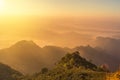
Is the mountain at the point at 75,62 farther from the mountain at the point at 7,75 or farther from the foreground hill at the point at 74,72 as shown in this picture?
the mountain at the point at 7,75

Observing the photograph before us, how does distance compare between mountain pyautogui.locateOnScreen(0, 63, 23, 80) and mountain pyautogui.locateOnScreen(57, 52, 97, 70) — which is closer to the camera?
mountain pyautogui.locateOnScreen(57, 52, 97, 70)

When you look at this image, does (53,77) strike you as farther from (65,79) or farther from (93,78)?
(93,78)

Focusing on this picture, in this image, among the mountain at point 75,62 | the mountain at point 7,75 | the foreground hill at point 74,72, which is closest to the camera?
the foreground hill at point 74,72

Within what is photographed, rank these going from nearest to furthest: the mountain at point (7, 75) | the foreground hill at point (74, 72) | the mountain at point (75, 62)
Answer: the foreground hill at point (74, 72), the mountain at point (75, 62), the mountain at point (7, 75)

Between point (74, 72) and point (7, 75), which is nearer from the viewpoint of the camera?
point (74, 72)

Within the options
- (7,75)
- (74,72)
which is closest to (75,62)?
(74,72)

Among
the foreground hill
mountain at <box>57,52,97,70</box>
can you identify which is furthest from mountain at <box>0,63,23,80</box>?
mountain at <box>57,52,97,70</box>

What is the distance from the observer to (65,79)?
360 ft

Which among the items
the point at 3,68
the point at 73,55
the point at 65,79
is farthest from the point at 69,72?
the point at 3,68

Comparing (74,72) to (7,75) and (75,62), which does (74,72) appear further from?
(7,75)

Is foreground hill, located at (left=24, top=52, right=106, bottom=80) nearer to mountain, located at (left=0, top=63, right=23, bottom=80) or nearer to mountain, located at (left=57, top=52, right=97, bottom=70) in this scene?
mountain, located at (left=57, top=52, right=97, bottom=70)

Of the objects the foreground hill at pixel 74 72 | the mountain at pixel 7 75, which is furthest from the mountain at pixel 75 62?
the mountain at pixel 7 75

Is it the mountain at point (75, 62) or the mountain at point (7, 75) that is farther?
the mountain at point (7, 75)

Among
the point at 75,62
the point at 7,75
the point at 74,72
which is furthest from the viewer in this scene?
the point at 7,75
